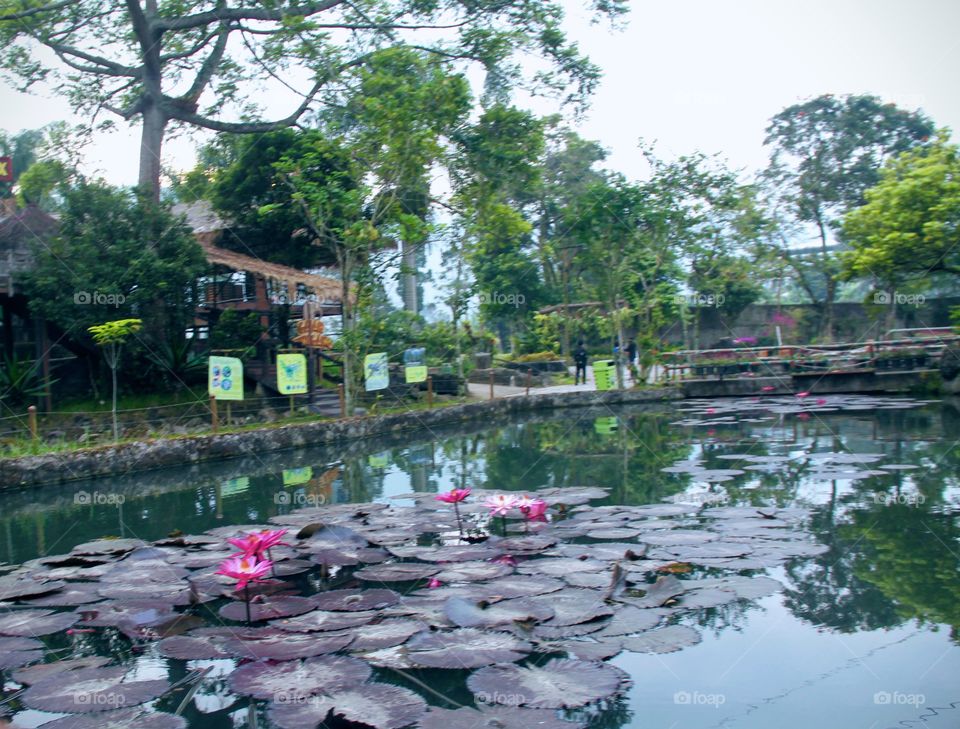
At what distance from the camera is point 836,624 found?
156 inches

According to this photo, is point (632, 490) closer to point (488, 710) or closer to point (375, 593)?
point (375, 593)

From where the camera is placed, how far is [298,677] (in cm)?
317

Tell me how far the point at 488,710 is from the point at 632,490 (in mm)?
4968

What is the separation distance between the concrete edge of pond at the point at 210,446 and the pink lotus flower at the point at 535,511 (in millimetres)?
7173

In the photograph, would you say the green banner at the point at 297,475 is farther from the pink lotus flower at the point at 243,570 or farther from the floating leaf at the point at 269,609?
the pink lotus flower at the point at 243,570

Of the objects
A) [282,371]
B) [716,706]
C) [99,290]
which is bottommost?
[716,706]

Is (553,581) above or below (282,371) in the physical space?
below

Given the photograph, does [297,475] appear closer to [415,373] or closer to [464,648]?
[464,648]

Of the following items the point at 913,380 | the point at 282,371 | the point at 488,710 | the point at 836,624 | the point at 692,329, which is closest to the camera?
the point at 488,710

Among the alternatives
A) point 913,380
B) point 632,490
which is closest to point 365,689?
point 632,490

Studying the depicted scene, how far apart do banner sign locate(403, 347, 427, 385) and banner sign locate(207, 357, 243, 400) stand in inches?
184

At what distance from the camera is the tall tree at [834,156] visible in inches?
1110

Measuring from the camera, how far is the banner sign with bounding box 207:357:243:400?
13.6m

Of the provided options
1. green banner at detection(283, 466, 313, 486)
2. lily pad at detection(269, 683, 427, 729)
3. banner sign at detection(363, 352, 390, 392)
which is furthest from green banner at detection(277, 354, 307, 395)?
lily pad at detection(269, 683, 427, 729)
